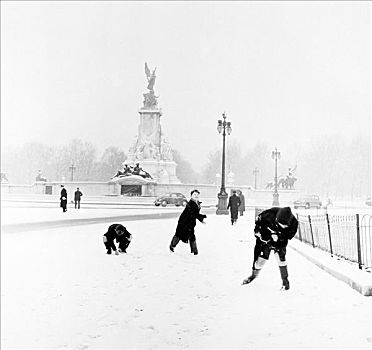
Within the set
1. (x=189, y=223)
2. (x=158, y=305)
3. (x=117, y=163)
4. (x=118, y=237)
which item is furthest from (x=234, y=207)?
(x=158, y=305)

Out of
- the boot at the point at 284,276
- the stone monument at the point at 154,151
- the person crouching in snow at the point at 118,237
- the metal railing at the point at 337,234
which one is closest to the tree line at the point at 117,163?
the metal railing at the point at 337,234

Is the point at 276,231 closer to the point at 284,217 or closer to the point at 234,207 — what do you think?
the point at 284,217

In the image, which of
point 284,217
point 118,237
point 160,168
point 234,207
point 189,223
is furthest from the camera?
point 160,168

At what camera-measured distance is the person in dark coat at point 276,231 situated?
142 inches

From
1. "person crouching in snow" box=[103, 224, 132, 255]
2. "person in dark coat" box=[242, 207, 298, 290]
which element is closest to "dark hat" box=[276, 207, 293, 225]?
"person in dark coat" box=[242, 207, 298, 290]

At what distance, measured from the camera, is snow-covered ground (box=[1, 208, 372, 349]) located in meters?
2.80

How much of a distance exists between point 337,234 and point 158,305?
3.81 metres

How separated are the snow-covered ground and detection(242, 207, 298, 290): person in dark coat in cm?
26

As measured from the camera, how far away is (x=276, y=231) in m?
3.63

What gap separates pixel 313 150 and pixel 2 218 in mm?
15003

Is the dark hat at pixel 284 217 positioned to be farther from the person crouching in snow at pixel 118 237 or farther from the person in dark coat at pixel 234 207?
the person in dark coat at pixel 234 207

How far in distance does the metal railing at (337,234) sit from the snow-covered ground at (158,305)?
4.54 feet

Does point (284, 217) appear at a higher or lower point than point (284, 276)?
higher

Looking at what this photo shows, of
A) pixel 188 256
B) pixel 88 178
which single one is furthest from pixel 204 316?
pixel 88 178
